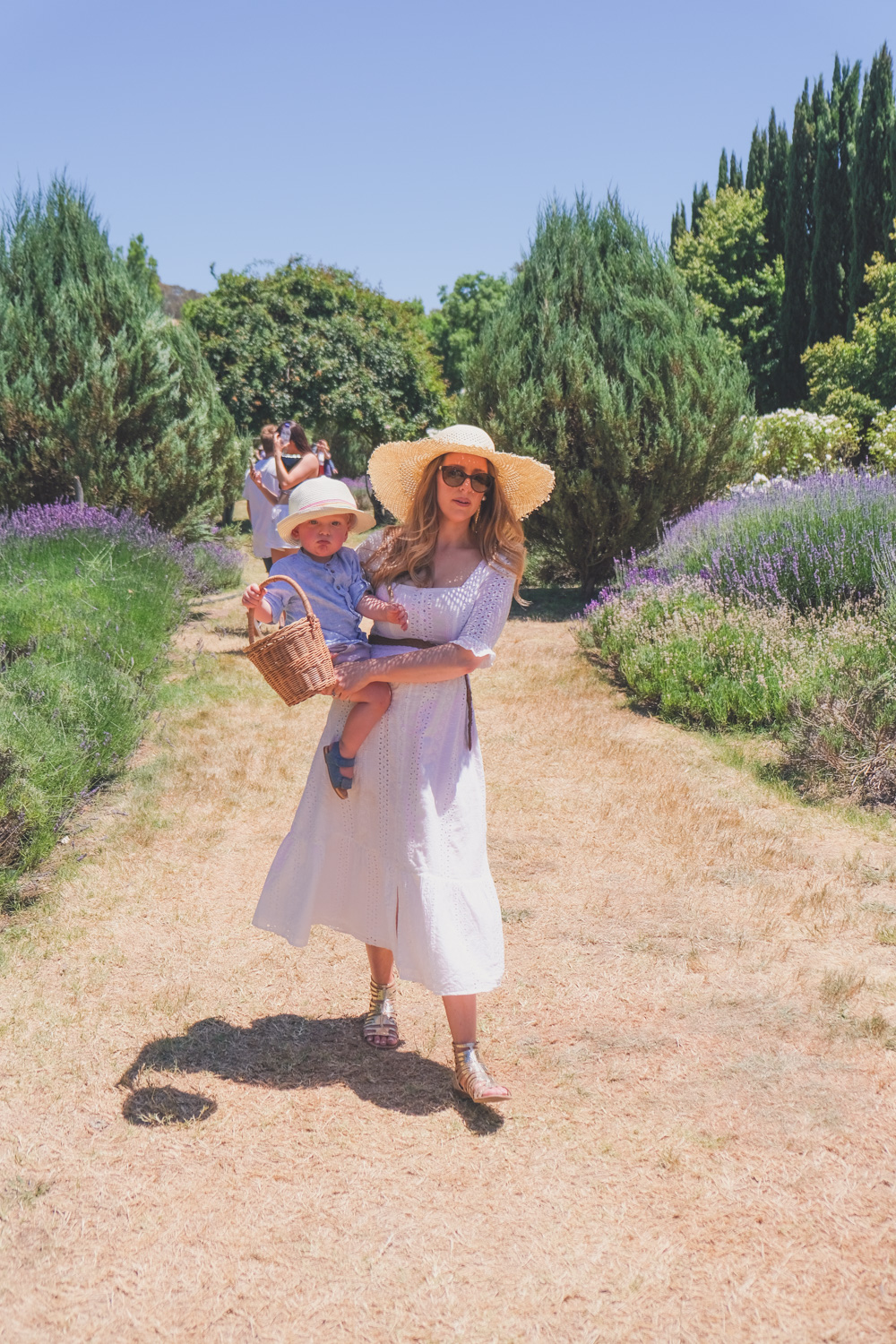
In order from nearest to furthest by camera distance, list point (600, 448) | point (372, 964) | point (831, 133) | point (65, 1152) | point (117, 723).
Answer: point (65, 1152)
point (372, 964)
point (117, 723)
point (600, 448)
point (831, 133)

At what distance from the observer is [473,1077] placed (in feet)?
10.00

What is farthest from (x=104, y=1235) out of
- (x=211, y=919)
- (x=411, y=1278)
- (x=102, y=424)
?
(x=102, y=424)

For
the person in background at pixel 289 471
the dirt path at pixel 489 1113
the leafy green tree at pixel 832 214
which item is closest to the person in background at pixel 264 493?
the person in background at pixel 289 471

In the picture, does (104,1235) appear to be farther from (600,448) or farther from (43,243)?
(43,243)

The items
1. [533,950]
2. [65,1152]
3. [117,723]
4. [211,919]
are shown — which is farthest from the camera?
[117,723]

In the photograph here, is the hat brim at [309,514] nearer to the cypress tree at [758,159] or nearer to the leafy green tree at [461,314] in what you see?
the cypress tree at [758,159]

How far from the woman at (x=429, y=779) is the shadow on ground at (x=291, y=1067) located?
180 millimetres

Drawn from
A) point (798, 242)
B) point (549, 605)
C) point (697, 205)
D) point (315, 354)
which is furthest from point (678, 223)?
point (549, 605)

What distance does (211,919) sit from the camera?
175 inches

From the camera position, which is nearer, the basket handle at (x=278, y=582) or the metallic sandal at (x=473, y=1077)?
the basket handle at (x=278, y=582)

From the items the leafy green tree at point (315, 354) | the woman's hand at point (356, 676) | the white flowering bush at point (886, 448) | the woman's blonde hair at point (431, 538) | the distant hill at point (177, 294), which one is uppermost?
the distant hill at point (177, 294)

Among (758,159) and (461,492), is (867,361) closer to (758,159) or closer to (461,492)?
(758,159)

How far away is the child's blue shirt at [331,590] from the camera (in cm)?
312

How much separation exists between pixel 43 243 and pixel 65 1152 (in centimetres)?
938
